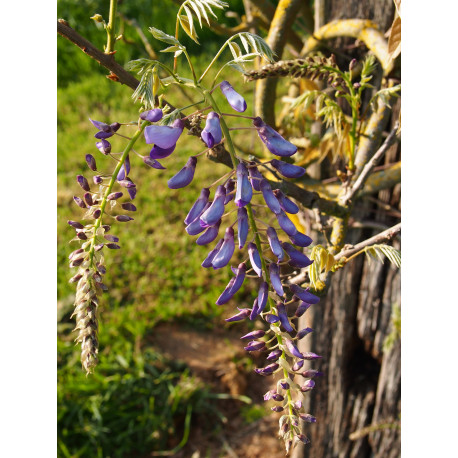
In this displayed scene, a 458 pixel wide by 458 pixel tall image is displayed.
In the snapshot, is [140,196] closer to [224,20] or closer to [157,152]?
[224,20]

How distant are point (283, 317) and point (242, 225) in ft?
0.34

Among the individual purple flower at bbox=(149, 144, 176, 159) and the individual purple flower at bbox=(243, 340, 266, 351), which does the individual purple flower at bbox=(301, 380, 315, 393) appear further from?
the individual purple flower at bbox=(149, 144, 176, 159)

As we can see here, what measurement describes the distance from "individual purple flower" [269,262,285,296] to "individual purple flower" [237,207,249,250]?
49mm

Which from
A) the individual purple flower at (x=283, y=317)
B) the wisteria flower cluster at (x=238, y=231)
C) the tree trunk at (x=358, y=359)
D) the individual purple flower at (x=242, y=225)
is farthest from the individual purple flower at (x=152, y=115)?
the tree trunk at (x=358, y=359)

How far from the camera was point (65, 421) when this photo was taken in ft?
5.91

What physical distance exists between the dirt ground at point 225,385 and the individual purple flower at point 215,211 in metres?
1.44

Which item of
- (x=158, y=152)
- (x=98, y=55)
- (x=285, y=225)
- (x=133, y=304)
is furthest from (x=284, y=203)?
(x=133, y=304)

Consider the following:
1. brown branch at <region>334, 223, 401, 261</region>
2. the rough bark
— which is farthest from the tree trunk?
brown branch at <region>334, 223, 401, 261</region>

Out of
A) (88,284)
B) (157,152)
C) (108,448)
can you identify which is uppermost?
(157,152)

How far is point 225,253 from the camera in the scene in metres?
0.57

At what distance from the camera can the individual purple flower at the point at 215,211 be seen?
535mm

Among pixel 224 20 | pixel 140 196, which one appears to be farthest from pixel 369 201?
pixel 224 20

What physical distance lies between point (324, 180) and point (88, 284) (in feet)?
2.64

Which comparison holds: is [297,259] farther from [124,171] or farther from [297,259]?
[124,171]
